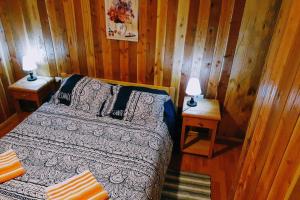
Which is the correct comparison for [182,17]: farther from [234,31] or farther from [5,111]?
[5,111]

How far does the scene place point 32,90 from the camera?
2.91 meters

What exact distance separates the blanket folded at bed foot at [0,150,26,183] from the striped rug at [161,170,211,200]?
1291 mm

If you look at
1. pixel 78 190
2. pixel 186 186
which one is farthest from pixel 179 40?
pixel 78 190

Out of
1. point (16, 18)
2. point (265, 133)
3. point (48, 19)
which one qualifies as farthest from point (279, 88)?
point (16, 18)

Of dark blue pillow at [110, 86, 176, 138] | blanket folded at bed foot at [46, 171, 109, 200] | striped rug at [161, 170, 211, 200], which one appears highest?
dark blue pillow at [110, 86, 176, 138]

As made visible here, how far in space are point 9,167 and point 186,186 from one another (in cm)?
161

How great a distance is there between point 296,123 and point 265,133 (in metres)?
0.37

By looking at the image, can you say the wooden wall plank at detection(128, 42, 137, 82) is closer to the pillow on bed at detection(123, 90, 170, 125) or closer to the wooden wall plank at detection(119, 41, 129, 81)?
the wooden wall plank at detection(119, 41, 129, 81)

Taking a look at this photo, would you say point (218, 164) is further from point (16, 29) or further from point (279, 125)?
point (16, 29)

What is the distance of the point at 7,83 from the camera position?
3.30 m

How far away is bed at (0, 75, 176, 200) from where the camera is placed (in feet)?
5.74

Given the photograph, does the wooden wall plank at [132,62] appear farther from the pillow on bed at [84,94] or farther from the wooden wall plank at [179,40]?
the wooden wall plank at [179,40]

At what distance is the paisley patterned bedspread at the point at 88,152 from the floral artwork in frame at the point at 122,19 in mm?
969

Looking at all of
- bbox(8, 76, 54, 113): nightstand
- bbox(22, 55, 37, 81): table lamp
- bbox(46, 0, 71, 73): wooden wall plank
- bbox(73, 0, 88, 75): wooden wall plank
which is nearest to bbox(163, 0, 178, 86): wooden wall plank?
bbox(73, 0, 88, 75): wooden wall plank
